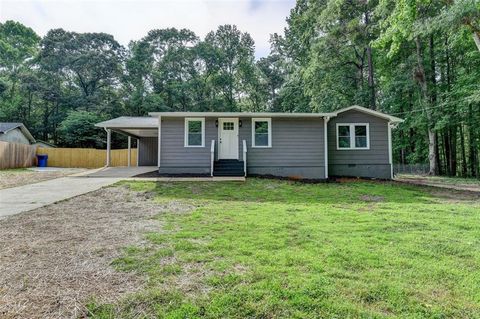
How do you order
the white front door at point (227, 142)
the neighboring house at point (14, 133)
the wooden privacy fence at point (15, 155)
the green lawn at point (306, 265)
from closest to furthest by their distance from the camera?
the green lawn at point (306, 265) < the white front door at point (227, 142) < the wooden privacy fence at point (15, 155) < the neighboring house at point (14, 133)

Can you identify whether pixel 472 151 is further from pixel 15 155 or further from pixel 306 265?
pixel 15 155

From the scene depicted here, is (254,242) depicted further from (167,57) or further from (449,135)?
(167,57)

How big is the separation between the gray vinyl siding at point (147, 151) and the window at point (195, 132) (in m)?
6.49

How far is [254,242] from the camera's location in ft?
11.2

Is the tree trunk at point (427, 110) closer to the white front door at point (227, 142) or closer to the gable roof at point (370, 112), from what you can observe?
the gable roof at point (370, 112)

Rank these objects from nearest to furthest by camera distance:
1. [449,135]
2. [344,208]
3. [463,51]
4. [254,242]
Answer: [254,242], [344,208], [463,51], [449,135]

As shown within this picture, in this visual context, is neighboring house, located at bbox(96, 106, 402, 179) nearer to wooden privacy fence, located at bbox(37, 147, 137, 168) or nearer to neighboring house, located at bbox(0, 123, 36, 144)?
wooden privacy fence, located at bbox(37, 147, 137, 168)

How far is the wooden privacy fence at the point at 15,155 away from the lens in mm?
15609

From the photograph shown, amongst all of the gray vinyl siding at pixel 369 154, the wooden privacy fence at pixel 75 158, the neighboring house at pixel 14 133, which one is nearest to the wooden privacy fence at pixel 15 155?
the wooden privacy fence at pixel 75 158

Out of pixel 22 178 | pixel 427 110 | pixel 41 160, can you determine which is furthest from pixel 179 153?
pixel 427 110

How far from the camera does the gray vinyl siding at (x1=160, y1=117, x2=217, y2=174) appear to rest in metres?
11.4

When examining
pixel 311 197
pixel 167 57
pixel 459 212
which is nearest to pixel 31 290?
pixel 311 197

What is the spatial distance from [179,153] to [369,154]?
27.1 ft

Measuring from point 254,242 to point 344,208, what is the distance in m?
3.15
